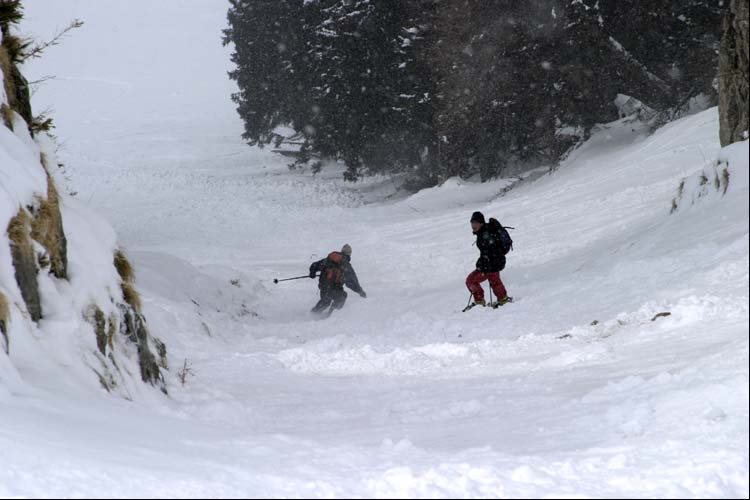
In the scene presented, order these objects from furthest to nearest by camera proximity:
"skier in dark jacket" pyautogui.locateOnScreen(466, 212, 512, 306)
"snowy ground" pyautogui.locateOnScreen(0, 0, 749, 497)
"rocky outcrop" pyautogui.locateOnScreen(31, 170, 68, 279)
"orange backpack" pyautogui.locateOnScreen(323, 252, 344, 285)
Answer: "orange backpack" pyautogui.locateOnScreen(323, 252, 344, 285) → "skier in dark jacket" pyautogui.locateOnScreen(466, 212, 512, 306) → "rocky outcrop" pyautogui.locateOnScreen(31, 170, 68, 279) → "snowy ground" pyautogui.locateOnScreen(0, 0, 749, 497)

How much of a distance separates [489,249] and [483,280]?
1.89 ft

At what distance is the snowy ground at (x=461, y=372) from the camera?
3.02 metres

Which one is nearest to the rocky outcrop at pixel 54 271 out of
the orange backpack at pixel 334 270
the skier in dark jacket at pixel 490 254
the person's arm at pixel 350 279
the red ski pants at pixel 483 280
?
the skier in dark jacket at pixel 490 254

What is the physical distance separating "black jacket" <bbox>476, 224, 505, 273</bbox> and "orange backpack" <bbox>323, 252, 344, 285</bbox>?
3.77m

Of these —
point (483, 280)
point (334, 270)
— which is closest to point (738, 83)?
point (483, 280)

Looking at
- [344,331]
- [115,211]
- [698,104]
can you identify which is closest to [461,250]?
[344,331]

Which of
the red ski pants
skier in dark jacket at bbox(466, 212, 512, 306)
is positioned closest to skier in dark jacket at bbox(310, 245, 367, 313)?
the red ski pants

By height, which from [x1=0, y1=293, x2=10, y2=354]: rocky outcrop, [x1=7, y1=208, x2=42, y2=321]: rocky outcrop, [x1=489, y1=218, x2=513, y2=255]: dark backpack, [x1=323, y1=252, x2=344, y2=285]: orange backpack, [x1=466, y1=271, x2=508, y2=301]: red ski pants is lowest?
[x1=466, y1=271, x2=508, y2=301]: red ski pants

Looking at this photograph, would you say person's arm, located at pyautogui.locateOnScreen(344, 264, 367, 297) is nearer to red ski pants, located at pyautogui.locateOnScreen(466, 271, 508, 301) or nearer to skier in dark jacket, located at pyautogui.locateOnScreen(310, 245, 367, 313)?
skier in dark jacket, located at pyautogui.locateOnScreen(310, 245, 367, 313)

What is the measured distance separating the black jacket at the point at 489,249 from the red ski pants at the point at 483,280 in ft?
0.35

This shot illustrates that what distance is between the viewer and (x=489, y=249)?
36.8 feet

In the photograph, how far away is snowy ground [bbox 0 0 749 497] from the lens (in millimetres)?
3018

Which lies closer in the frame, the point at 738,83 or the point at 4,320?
the point at 738,83

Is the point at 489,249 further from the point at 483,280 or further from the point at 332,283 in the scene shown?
the point at 332,283
